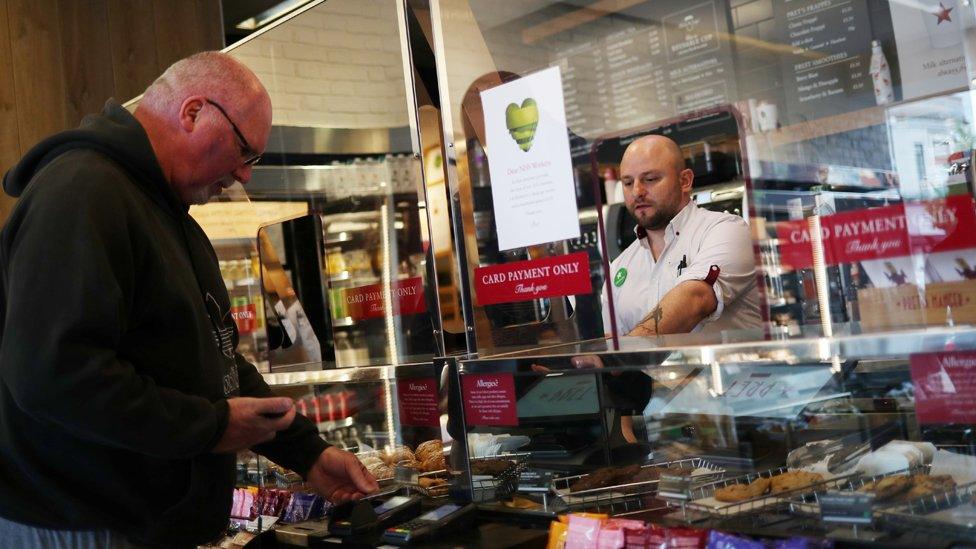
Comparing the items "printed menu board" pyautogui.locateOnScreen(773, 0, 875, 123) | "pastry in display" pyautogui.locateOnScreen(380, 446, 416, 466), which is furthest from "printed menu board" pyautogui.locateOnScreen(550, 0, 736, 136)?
"pastry in display" pyautogui.locateOnScreen(380, 446, 416, 466)

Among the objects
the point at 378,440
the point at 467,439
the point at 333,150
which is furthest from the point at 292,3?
the point at 467,439

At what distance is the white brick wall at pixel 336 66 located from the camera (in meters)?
2.68

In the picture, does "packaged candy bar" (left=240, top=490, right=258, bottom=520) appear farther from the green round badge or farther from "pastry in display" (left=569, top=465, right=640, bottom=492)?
the green round badge

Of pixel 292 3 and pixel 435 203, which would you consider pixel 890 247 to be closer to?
pixel 435 203

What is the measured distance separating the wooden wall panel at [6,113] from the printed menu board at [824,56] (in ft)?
13.1

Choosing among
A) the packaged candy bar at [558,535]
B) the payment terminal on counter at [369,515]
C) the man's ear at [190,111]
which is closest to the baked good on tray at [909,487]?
the packaged candy bar at [558,535]

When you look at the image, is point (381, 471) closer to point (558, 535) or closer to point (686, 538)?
point (558, 535)

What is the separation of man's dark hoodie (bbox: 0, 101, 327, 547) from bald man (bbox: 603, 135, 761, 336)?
0.92 metres

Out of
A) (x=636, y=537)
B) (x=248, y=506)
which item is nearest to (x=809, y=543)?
(x=636, y=537)

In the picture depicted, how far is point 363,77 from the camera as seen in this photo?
9.20 ft

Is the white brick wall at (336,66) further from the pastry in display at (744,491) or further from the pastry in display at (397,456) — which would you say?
the pastry in display at (744,491)

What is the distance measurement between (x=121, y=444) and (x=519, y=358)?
89cm

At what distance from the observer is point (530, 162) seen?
2.25 meters

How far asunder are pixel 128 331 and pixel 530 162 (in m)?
0.97
